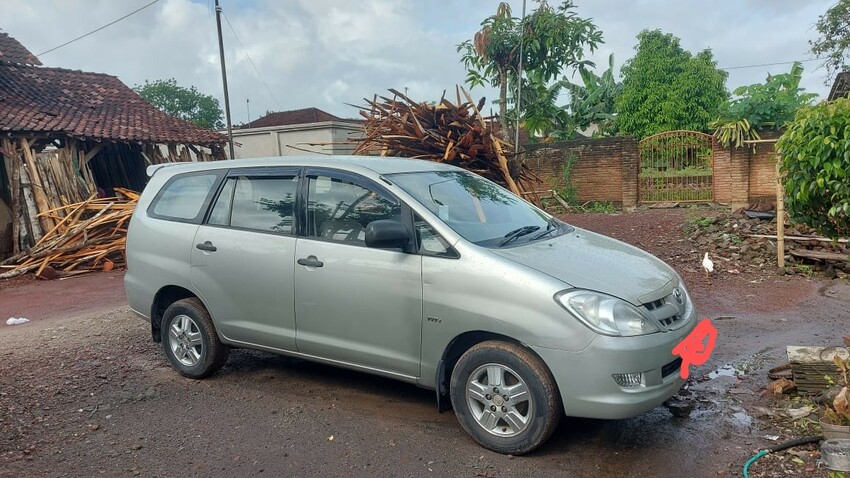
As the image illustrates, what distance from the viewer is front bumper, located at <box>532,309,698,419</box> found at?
11.7ft

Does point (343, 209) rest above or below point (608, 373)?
above

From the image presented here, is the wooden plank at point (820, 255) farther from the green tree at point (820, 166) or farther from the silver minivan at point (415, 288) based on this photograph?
the silver minivan at point (415, 288)

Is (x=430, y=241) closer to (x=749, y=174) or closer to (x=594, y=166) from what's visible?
(x=749, y=174)

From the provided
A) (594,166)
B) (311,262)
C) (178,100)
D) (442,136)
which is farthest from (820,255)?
(178,100)

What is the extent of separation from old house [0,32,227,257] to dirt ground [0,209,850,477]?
7311 mm

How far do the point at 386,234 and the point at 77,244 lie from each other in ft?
34.6

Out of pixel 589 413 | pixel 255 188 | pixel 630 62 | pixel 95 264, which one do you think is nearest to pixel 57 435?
pixel 255 188

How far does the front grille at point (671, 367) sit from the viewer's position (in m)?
3.79

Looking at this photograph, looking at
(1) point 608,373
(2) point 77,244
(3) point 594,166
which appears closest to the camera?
(1) point 608,373

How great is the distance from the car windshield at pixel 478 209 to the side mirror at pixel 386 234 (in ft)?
1.03

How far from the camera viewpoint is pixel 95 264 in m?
12.3

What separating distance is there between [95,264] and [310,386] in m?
8.86

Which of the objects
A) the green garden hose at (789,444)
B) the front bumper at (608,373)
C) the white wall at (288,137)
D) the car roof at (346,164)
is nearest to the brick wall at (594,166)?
the white wall at (288,137)

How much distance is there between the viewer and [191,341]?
5.39m
